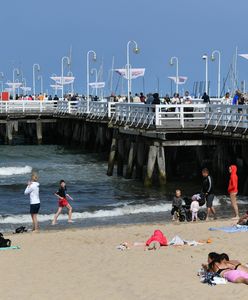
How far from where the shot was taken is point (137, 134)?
86.5 ft

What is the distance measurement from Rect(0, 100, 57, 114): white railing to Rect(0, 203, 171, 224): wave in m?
30.1

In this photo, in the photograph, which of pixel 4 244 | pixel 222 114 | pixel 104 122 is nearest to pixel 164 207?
pixel 222 114

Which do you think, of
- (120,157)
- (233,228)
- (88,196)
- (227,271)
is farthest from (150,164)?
(227,271)

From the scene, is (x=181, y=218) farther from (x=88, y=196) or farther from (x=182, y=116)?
(x=182, y=116)

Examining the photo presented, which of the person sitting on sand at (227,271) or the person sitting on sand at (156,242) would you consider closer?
the person sitting on sand at (227,271)

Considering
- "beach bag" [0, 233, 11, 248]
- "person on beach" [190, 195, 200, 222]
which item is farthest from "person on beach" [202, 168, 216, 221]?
"beach bag" [0, 233, 11, 248]

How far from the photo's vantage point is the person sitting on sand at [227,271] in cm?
1023

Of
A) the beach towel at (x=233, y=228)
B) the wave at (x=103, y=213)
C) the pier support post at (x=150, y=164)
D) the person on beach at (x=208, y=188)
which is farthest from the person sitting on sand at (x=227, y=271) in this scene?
the pier support post at (x=150, y=164)

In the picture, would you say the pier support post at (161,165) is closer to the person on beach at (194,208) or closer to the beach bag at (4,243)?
the person on beach at (194,208)

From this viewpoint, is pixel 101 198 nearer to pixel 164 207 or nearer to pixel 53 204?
pixel 53 204

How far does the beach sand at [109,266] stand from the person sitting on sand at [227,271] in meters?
0.14

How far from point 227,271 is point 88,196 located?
14.4 meters

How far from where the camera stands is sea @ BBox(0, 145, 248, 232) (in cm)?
1908

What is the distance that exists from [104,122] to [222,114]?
12.9 metres
